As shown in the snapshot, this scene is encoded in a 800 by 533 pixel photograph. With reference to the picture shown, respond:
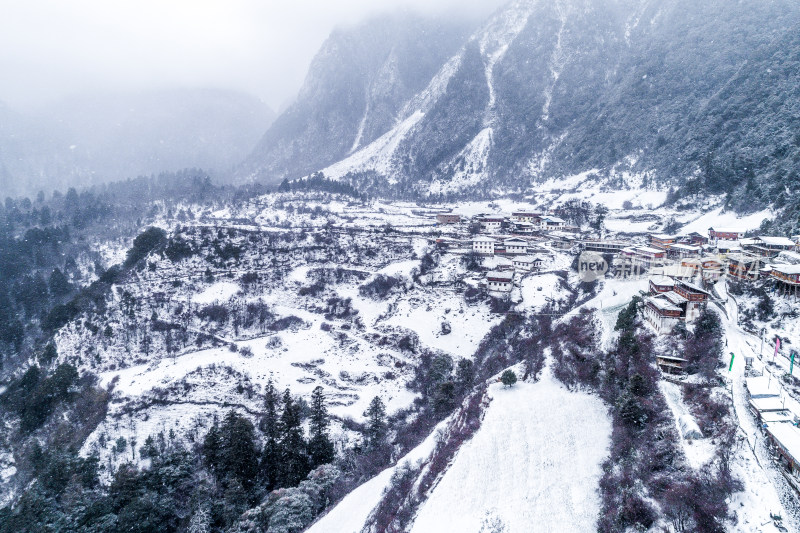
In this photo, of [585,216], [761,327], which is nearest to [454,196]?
[585,216]

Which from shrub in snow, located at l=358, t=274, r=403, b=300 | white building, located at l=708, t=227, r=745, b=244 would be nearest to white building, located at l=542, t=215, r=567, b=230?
white building, located at l=708, t=227, r=745, b=244

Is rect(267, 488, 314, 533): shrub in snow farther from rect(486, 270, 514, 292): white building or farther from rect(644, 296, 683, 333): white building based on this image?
rect(486, 270, 514, 292): white building

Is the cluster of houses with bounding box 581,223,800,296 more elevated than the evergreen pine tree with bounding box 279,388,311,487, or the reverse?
the cluster of houses with bounding box 581,223,800,296

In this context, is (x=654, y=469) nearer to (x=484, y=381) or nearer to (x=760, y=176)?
(x=484, y=381)

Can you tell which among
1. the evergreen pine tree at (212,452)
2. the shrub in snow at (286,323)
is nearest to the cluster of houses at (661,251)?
the shrub in snow at (286,323)

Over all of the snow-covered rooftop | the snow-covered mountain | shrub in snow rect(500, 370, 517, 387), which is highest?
the snow-covered mountain

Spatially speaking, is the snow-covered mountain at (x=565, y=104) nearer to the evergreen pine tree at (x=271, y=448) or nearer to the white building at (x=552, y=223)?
the white building at (x=552, y=223)

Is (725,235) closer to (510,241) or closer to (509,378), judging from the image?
(510,241)
